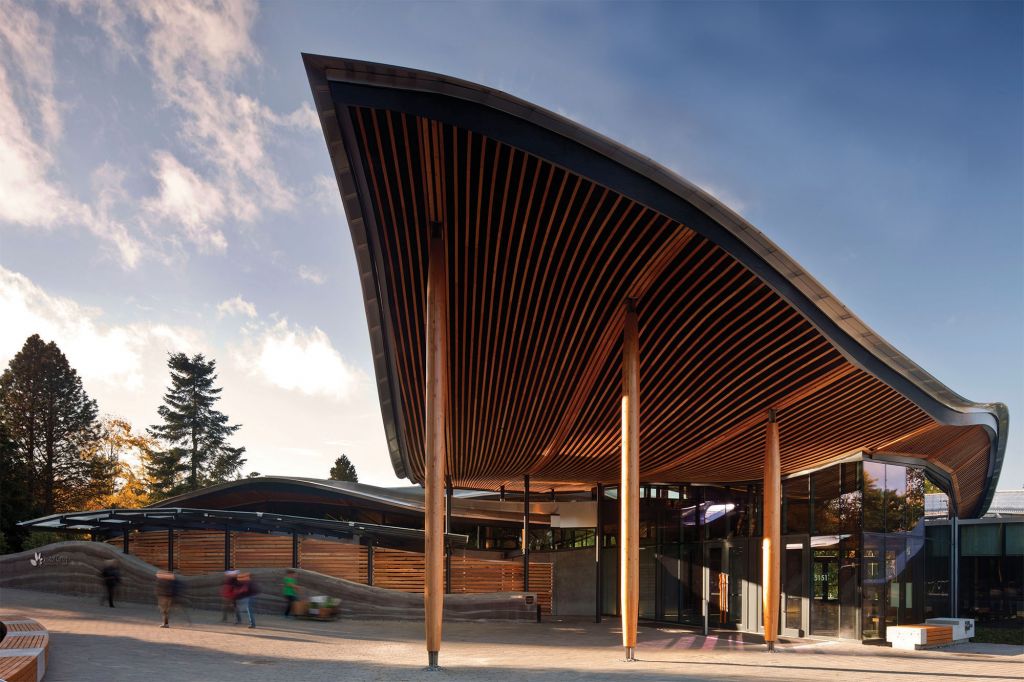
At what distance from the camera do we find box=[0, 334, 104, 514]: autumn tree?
45.7 meters

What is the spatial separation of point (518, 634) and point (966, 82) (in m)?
15.9

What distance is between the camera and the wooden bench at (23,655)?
8.87 metres

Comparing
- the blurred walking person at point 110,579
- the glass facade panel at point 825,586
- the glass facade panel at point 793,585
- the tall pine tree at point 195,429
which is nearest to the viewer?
the glass facade panel at point 825,586

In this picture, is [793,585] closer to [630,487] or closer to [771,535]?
[771,535]

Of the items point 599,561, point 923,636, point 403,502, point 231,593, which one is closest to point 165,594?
point 231,593

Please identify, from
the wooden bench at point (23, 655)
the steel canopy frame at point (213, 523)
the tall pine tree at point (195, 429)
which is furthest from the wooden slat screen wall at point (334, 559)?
the tall pine tree at point (195, 429)

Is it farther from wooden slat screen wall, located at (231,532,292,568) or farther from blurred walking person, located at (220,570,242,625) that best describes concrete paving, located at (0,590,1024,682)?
wooden slat screen wall, located at (231,532,292,568)

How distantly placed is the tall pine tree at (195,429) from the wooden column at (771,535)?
52608mm

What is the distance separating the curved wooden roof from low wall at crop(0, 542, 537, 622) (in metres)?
4.38

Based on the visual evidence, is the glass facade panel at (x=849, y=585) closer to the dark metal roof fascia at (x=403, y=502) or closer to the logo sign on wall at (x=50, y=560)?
the dark metal roof fascia at (x=403, y=502)

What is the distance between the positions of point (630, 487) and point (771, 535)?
17.2 ft

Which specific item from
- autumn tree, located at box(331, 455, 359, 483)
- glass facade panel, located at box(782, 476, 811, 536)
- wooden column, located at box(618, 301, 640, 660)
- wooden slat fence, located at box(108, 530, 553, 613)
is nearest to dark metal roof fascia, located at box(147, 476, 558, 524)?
wooden slat fence, located at box(108, 530, 553, 613)

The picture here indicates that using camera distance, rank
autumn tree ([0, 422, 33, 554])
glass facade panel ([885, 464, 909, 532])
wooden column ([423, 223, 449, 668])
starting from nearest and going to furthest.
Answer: wooden column ([423, 223, 449, 668]) → glass facade panel ([885, 464, 909, 532]) → autumn tree ([0, 422, 33, 554])

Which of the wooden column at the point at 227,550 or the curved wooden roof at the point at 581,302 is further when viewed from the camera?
the wooden column at the point at 227,550
